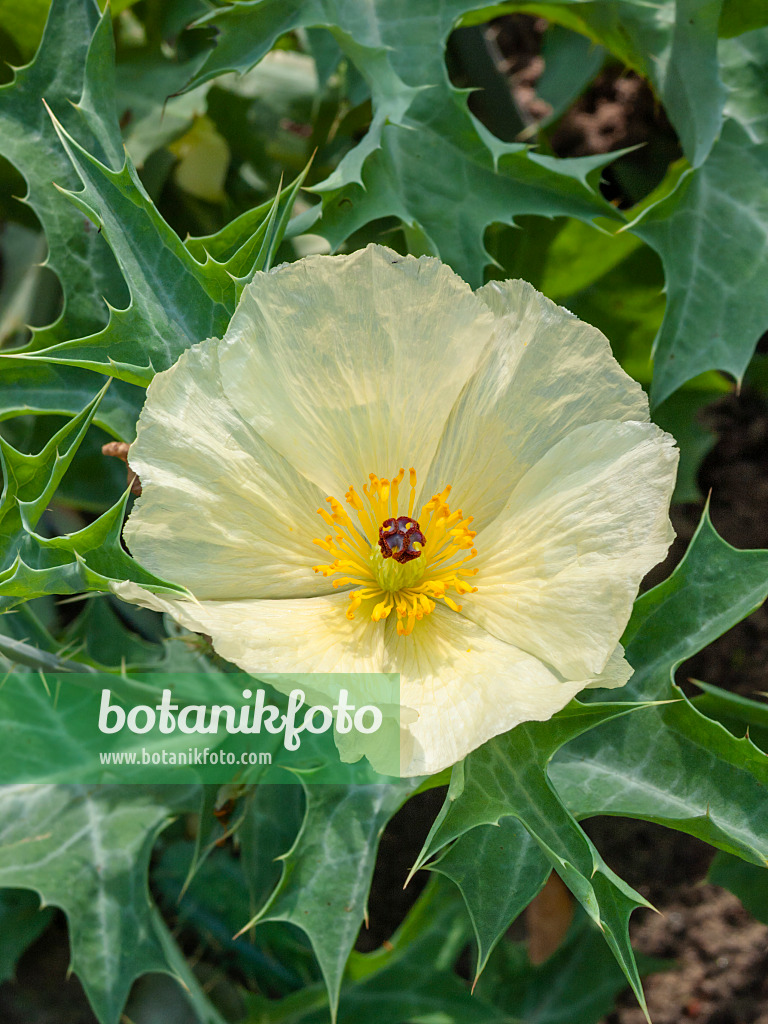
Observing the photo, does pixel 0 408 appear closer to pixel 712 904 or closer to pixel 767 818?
pixel 767 818

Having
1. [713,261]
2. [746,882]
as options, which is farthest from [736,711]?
[713,261]

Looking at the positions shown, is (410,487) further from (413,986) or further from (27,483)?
(413,986)

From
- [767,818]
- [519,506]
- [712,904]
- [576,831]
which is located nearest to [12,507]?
[519,506]

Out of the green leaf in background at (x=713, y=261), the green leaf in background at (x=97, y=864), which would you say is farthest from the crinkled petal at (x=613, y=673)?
the green leaf in background at (x=97, y=864)

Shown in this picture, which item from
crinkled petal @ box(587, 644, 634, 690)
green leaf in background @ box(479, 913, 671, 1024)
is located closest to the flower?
crinkled petal @ box(587, 644, 634, 690)

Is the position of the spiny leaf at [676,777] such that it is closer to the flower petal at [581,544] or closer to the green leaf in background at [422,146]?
the flower petal at [581,544]

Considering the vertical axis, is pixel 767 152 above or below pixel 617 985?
above
